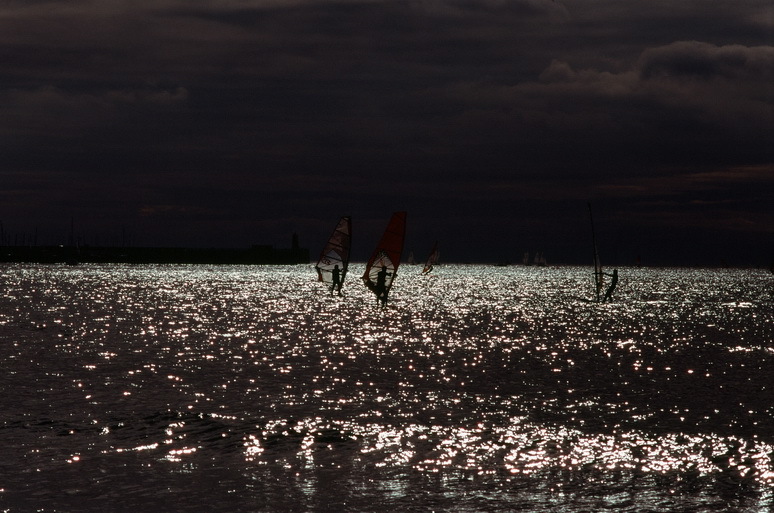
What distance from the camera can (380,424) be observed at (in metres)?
20.4

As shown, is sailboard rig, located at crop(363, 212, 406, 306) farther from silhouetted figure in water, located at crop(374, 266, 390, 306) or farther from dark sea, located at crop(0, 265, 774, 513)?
dark sea, located at crop(0, 265, 774, 513)

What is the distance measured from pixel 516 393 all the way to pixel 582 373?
6.55 meters

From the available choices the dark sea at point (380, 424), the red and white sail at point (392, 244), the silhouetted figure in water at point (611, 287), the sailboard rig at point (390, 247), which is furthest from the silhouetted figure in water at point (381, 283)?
the silhouetted figure in water at point (611, 287)

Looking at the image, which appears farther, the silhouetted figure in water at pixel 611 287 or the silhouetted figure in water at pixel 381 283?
the silhouetted figure in water at pixel 611 287

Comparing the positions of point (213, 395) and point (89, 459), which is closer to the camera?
point (89, 459)

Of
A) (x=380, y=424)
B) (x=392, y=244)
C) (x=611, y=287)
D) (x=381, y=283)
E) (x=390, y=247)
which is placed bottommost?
(x=380, y=424)

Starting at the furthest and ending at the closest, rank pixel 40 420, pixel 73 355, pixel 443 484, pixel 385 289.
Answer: pixel 385 289
pixel 73 355
pixel 40 420
pixel 443 484

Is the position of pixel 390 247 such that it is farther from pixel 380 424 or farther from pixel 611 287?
pixel 380 424

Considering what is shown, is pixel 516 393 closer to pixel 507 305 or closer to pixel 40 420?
pixel 40 420

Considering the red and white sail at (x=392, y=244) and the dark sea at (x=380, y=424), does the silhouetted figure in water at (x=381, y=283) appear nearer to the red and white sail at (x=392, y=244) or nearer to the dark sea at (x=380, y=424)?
the red and white sail at (x=392, y=244)

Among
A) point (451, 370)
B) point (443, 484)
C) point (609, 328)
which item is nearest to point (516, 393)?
point (451, 370)

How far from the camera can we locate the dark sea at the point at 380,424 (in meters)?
13.8

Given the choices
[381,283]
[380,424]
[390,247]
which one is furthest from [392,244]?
[380,424]

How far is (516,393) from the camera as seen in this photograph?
26328 mm
